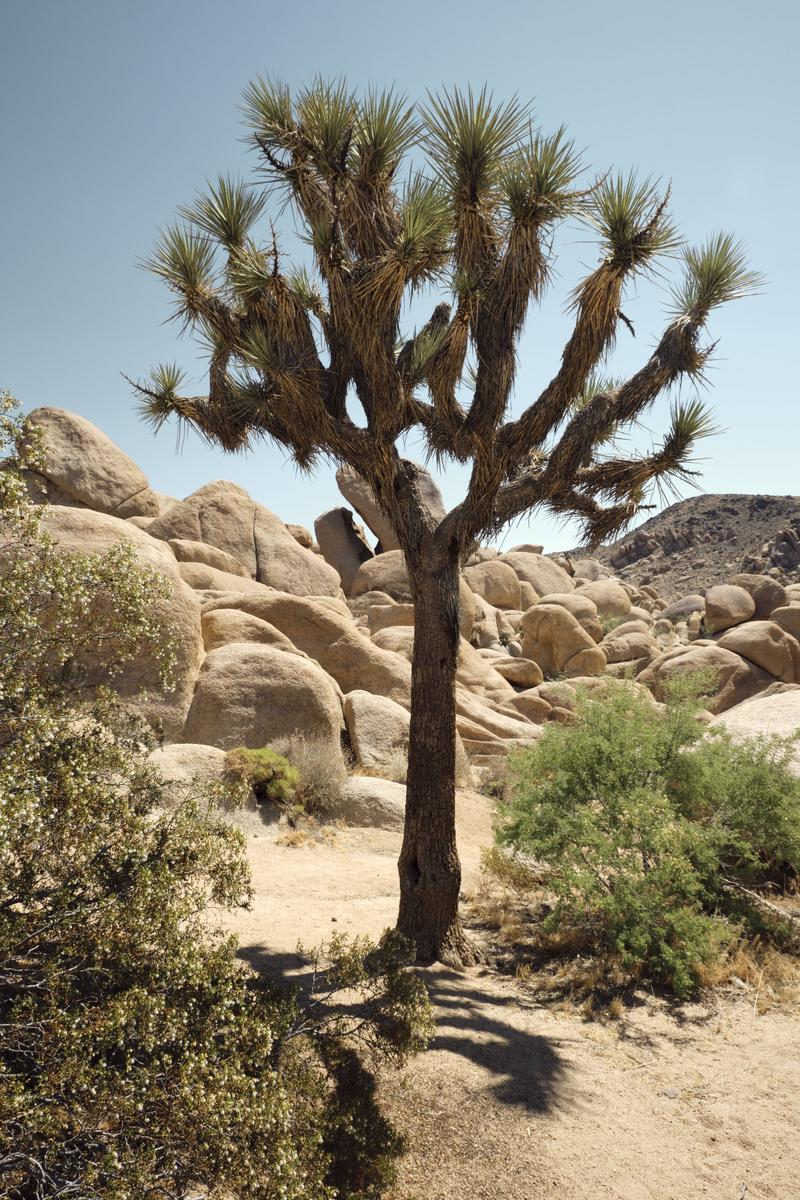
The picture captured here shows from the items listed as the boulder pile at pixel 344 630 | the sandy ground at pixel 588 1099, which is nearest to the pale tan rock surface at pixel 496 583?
the boulder pile at pixel 344 630

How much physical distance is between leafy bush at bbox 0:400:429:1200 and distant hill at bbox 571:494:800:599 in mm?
52116

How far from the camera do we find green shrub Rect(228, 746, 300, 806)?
1098 centimetres

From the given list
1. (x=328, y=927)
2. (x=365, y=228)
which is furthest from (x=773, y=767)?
(x=365, y=228)

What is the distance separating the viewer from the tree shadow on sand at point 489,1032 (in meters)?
5.10

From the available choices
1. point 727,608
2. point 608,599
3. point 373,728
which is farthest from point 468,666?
point 608,599

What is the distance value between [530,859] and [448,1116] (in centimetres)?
532

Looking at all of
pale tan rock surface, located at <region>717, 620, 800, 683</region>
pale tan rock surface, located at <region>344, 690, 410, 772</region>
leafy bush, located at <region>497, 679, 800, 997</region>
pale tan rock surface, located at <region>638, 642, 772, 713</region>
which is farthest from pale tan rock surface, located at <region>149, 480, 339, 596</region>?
leafy bush, located at <region>497, 679, 800, 997</region>

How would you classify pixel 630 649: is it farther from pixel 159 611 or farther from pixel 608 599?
pixel 159 611

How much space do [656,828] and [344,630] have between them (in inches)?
387

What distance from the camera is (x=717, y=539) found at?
63.6 m

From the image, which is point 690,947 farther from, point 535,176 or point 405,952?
point 535,176

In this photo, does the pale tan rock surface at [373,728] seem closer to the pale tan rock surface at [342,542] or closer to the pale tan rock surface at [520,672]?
the pale tan rock surface at [520,672]

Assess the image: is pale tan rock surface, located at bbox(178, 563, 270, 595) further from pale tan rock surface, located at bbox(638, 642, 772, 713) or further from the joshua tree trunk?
pale tan rock surface, located at bbox(638, 642, 772, 713)

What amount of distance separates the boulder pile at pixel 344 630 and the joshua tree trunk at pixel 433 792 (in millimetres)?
1919
